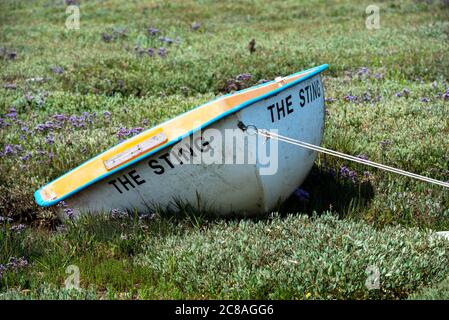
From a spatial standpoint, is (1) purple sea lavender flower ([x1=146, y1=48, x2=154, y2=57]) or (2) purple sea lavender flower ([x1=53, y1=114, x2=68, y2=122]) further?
(1) purple sea lavender flower ([x1=146, y1=48, x2=154, y2=57])

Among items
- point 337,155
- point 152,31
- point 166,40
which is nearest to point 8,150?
point 337,155

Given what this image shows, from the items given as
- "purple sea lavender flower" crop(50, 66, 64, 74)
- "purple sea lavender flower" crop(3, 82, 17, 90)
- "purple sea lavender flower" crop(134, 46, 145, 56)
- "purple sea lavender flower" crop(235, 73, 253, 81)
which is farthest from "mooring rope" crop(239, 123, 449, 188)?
"purple sea lavender flower" crop(134, 46, 145, 56)

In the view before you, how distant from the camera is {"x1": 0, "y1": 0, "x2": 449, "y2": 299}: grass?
5824 millimetres

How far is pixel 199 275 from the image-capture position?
5.90 m

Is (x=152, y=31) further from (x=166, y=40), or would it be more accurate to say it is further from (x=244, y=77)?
Result: (x=244, y=77)

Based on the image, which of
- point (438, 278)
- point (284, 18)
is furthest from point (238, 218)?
point (284, 18)

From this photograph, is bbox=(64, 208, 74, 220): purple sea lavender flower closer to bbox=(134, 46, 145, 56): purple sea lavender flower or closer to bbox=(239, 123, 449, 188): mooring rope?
bbox=(239, 123, 449, 188): mooring rope

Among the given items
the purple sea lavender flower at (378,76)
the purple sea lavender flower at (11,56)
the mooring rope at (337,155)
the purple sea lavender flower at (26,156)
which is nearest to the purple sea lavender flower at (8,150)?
the purple sea lavender flower at (26,156)

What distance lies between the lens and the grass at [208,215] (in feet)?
19.1

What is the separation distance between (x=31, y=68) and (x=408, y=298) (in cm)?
1058

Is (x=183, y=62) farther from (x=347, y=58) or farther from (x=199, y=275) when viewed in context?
(x=199, y=275)

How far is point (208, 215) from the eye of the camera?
7.23 m

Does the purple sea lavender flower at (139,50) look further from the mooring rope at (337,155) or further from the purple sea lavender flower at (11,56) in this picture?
the mooring rope at (337,155)
